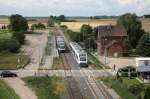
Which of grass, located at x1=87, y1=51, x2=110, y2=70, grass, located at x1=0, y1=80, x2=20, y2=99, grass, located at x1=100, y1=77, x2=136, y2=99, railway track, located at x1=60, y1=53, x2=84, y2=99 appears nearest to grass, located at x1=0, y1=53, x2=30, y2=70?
railway track, located at x1=60, y1=53, x2=84, y2=99

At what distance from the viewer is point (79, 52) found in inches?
2916

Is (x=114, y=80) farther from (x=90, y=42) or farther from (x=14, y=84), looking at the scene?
(x=90, y=42)

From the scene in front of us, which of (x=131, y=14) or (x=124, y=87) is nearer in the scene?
(x=124, y=87)

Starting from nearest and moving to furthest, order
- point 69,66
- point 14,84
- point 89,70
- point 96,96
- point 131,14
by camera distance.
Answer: point 96,96, point 14,84, point 89,70, point 69,66, point 131,14

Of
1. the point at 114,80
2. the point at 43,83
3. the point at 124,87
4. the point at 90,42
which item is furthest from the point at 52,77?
the point at 90,42

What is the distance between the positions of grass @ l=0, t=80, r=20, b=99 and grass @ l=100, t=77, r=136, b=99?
11.1 m

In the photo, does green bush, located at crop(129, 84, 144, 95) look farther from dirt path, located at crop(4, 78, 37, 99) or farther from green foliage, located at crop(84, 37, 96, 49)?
green foliage, located at crop(84, 37, 96, 49)

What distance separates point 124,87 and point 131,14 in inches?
2846

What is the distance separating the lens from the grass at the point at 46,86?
47.0 metres

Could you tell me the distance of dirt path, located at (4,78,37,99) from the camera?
47.0m

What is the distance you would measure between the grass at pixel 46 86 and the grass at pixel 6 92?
2.59 metres

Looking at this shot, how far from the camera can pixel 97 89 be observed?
50812 mm

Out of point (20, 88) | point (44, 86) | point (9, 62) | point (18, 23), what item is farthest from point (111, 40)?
point (18, 23)

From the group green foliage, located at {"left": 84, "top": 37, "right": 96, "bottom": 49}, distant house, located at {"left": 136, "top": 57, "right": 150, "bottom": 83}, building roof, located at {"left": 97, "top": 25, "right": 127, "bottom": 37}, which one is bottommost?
green foliage, located at {"left": 84, "top": 37, "right": 96, "bottom": 49}
